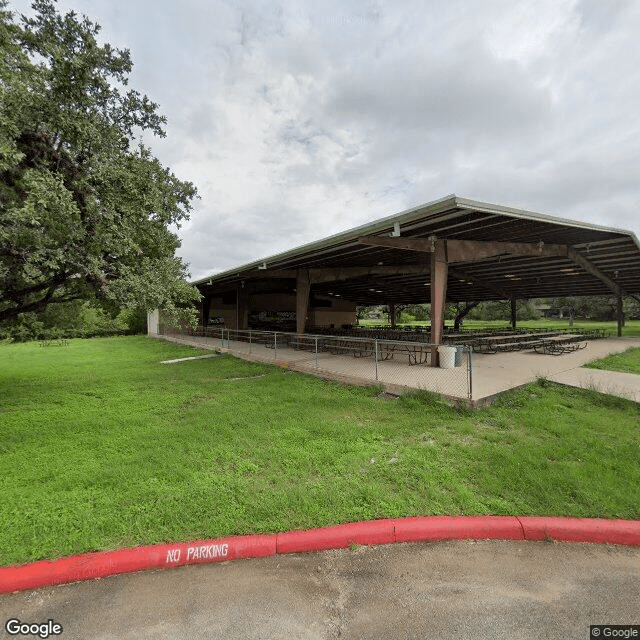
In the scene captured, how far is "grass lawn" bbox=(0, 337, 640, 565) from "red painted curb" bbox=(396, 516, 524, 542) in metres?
0.16

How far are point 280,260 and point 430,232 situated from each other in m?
7.00

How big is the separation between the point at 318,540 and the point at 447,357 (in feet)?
28.3

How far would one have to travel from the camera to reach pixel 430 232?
11195 mm

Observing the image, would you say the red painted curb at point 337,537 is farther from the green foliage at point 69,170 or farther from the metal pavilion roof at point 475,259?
the metal pavilion roof at point 475,259

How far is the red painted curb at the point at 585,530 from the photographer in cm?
309

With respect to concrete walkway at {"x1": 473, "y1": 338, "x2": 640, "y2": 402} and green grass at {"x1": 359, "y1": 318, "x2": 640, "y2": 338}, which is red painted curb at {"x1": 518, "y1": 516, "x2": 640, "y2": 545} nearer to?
concrete walkway at {"x1": 473, "y1": 338, "x2": 640, "y2": 402}

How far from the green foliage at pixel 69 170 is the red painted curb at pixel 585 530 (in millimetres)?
6957

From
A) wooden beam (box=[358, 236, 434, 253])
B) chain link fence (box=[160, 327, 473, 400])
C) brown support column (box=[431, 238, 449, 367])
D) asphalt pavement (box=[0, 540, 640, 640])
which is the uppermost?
wooden beam (box=[358, 236, 434, 253])

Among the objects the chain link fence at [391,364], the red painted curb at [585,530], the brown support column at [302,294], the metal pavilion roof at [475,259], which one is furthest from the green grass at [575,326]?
the red painted curb at [585,530]

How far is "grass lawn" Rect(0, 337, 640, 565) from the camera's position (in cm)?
326

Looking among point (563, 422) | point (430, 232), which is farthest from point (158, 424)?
point (430, 232)

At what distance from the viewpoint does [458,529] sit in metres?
3.17

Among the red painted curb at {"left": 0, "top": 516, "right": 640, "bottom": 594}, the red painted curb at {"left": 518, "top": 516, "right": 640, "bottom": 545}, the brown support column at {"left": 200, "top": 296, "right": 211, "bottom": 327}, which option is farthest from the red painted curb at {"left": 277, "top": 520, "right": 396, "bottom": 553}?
the brown support column at {"left": 200, "top": 296, "right": 211, "bottom": 327}

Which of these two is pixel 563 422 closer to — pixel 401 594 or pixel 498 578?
pixel 498 578
